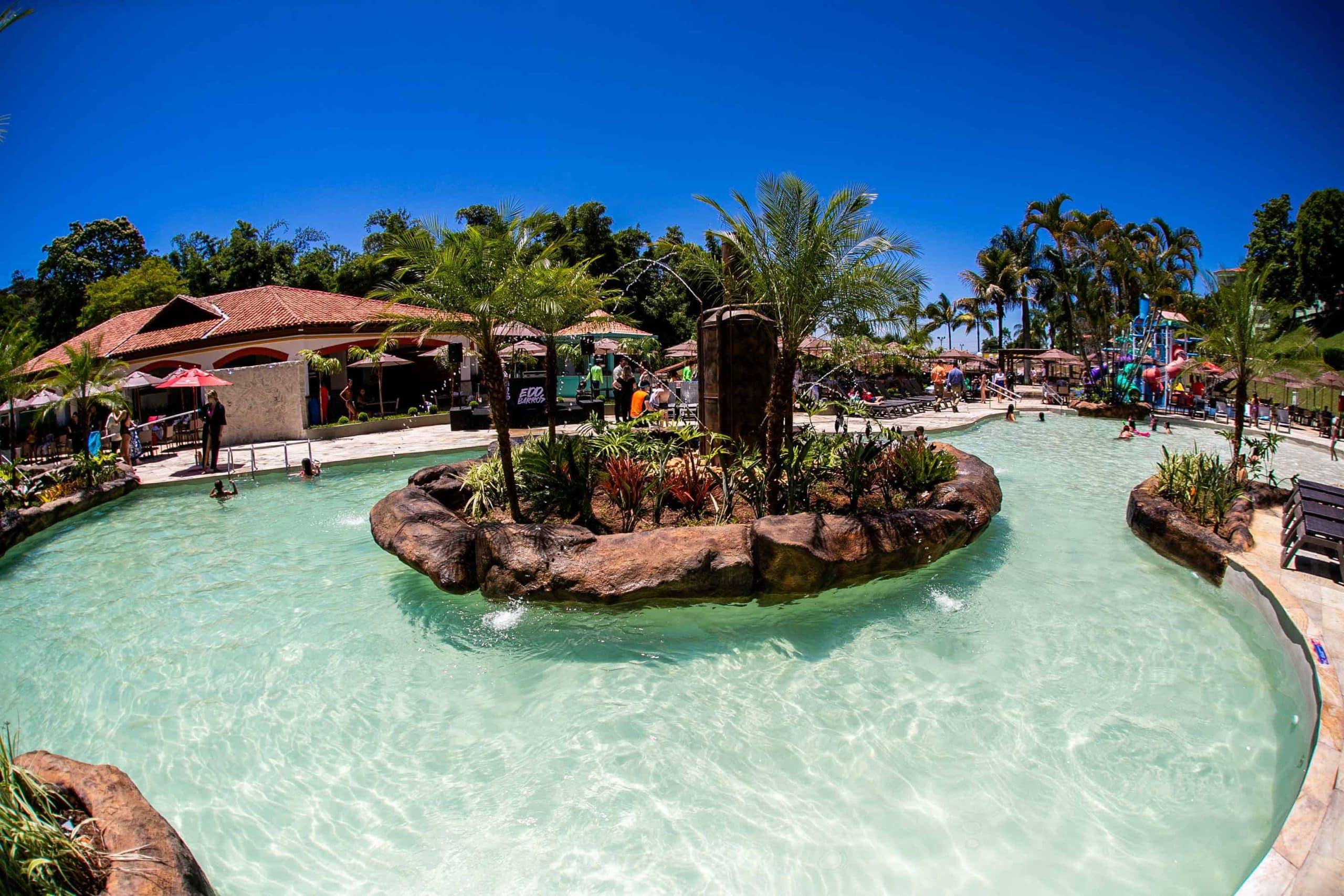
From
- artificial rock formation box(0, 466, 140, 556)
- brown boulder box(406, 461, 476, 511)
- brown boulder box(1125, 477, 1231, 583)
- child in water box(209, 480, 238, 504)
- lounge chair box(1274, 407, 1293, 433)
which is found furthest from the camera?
lounge chair box(1274, 407, 1293, 433)

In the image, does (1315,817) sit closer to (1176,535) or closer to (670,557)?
(670,557)

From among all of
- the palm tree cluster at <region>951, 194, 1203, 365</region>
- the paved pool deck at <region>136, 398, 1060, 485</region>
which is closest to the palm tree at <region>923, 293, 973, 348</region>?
the palm tree cluster at <region>951, 194, 1203, 365</region>

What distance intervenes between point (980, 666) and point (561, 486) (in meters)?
5.00

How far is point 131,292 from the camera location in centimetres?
3788

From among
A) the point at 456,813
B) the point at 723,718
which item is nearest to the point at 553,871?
the point at 456,813

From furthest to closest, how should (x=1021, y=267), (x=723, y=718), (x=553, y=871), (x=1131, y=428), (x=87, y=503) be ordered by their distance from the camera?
(x=1021, y=267) < (x=1131, y=428) < (x=87, y=503) < (x=723, y=718) < (x=553, y=871)

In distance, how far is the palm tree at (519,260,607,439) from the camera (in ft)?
27.1

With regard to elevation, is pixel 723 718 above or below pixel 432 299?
below

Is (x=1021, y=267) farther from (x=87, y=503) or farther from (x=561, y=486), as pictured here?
(x=87, y=503)

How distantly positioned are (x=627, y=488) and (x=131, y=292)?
4271cm

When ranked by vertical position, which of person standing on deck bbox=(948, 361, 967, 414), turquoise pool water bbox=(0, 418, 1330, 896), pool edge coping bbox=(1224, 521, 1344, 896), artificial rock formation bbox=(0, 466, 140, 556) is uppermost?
person standing on deck bbox=(948, 361, 967, 414)

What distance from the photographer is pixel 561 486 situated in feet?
27.8

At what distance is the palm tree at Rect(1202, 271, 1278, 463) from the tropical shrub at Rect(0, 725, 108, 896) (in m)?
12.5

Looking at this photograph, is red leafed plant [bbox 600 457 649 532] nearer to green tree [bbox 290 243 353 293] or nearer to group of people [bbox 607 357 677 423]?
group of people [bbox 607 357 677 423]
